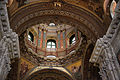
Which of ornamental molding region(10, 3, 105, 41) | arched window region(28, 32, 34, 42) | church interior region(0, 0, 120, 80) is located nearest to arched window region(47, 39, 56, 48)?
church interior region(0, 0, 120, 80)

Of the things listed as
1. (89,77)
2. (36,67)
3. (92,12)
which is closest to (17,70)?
(36,67)

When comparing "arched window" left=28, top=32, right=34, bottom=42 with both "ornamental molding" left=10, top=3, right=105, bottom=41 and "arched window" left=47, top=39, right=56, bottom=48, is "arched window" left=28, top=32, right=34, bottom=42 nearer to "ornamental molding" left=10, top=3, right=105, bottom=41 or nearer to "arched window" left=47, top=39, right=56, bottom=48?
"arched window" left=47, top=39, right=56, bottom=48

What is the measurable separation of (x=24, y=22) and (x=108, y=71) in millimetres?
7110

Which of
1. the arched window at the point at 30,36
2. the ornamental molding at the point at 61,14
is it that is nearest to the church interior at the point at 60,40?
the ornamental molding at the point at 61,14

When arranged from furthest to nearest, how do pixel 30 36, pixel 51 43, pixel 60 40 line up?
1. pixel 51 43
2. pixel 60 40
3. pixel 30 36

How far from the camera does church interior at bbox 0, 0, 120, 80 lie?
27.6 feet

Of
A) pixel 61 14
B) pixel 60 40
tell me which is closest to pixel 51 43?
pixel 60 40

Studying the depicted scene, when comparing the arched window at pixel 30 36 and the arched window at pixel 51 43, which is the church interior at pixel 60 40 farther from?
the arched window at pixel 30 36

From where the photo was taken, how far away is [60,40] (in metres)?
22.8

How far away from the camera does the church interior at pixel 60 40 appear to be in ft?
27.6

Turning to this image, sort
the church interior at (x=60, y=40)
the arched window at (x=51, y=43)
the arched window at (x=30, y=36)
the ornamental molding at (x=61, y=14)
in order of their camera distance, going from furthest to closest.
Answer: the arched window at (x=51, y=43), the arched window at (x=30, y=36), the ornamental molding at (x=61, y=14), the church interior at (x=60, y=40)

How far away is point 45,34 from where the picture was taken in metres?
23.8

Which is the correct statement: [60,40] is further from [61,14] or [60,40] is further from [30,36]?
[61,14]

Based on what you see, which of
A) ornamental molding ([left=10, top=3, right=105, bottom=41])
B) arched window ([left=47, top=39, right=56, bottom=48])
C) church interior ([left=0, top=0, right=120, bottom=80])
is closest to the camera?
church interior ([left=0, top=0, right=120, bottom=80])
